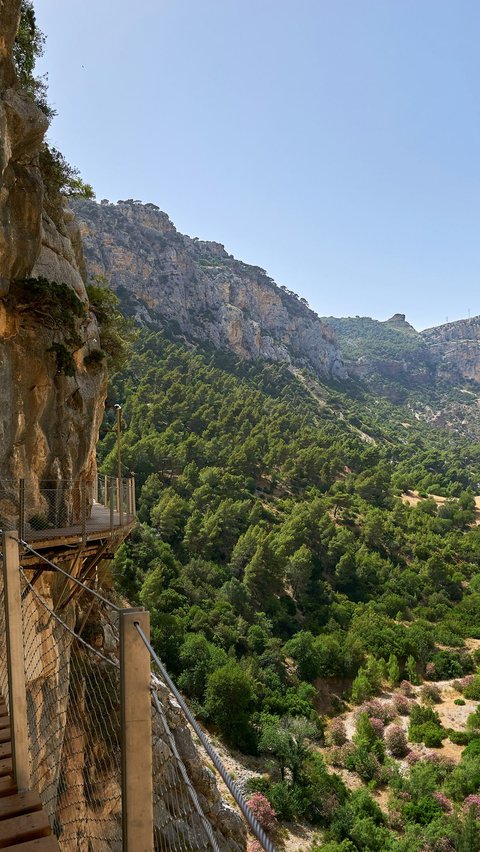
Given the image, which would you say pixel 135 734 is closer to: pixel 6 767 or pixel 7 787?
pixel 7 787

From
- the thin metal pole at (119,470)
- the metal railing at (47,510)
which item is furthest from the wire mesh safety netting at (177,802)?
the thin metal pole at (119,470)

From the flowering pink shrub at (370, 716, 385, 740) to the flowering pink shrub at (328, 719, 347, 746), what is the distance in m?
1.97

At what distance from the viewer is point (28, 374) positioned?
11453 mm

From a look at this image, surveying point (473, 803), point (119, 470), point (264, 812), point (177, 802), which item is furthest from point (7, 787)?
point (473, 803)

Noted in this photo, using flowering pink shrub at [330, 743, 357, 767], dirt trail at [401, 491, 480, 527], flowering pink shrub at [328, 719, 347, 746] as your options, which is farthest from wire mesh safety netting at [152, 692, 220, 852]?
dirt trail at [401, 491, 480, 527]

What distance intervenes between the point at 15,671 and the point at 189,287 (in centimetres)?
11784

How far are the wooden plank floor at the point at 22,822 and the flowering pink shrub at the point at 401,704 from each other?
121 feet

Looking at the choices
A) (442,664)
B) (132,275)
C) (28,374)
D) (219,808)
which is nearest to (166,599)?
(219,808)

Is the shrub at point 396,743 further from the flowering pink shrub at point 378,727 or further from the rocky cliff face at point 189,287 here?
the rocky cliff face at point 189,287

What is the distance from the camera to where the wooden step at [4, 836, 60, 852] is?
8.00ft

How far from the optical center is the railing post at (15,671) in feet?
9.59

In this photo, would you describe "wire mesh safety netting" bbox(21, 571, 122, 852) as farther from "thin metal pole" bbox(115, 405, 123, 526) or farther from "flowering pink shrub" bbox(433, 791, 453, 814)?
"flowering pink shrub" bbox(433, 791, 453, 814)

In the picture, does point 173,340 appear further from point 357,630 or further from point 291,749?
point 291,749

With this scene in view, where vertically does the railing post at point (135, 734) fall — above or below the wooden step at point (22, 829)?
above
